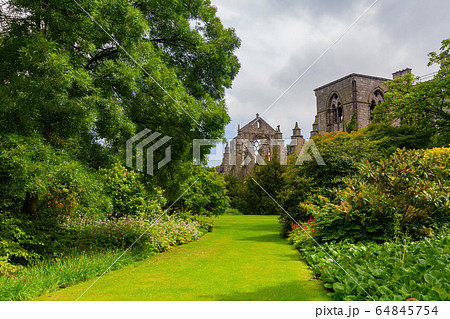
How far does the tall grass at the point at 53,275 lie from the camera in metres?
4.87

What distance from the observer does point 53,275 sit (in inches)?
223

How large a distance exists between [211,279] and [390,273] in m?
3.02

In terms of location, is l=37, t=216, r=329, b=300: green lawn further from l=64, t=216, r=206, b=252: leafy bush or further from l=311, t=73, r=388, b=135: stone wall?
l=311, t=73, r=388, b=135: stone wall

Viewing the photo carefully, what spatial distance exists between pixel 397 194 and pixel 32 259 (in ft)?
28.3

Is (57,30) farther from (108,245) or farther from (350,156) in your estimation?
(350,156)

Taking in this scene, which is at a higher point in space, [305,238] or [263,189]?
[263,189]

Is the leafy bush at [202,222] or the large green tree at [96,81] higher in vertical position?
the large green tree at [96,81]

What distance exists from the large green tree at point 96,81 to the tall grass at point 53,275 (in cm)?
219

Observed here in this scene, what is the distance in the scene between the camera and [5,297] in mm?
4652

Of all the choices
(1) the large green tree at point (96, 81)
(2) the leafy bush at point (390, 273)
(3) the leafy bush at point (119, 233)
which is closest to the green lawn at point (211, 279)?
(2) the leafy bush at point (390, 273)

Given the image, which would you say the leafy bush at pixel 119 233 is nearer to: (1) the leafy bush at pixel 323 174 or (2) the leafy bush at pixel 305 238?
(2) the leafy bush at pixel 305 238

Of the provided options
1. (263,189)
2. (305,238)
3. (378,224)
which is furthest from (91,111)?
(263,189)

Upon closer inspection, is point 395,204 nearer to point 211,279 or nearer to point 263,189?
point 211,279

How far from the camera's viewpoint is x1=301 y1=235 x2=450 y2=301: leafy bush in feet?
13.5
